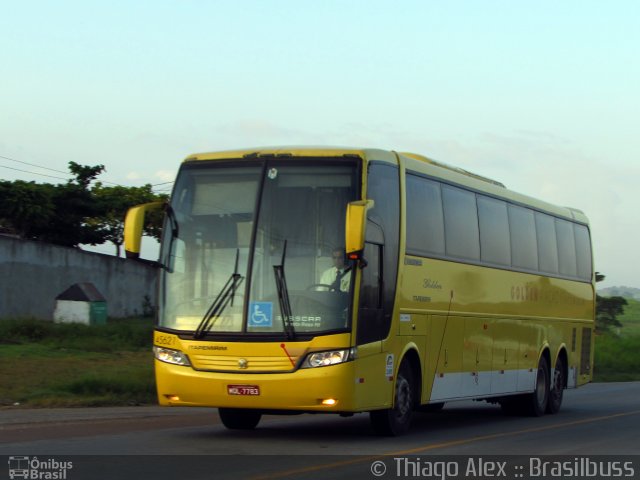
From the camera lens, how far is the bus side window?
1368cm

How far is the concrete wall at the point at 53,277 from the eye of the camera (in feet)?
142

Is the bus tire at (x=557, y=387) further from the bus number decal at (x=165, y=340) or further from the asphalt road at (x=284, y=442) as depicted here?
the bus number decal at (x=165, y=340)

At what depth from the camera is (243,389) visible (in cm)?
1332

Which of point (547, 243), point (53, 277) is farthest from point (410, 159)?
point (53, 277)

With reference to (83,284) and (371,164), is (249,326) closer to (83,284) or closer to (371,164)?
(371,164)

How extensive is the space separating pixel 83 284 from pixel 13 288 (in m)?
2.84

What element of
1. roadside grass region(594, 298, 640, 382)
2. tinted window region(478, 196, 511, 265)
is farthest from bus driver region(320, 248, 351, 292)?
roadside grass region(594, 298, 640, 382)

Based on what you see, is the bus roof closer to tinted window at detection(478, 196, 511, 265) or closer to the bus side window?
tinted window at detection(478, 196, 511, 265)

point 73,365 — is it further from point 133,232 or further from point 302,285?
point 302,285

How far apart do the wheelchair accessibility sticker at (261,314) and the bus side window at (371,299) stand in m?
1.08

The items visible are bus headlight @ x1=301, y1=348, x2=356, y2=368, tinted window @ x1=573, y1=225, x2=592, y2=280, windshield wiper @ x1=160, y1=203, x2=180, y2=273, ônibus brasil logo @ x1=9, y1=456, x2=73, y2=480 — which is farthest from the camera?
tinted window @ x1=573, y1=225, x2=592, y2=280

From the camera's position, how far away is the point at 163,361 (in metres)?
13.9

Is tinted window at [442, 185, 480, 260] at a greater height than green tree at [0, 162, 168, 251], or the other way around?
green tree at [0, 162, 168, 251]

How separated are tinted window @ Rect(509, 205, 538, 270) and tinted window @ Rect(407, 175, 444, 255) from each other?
3.65 metres
